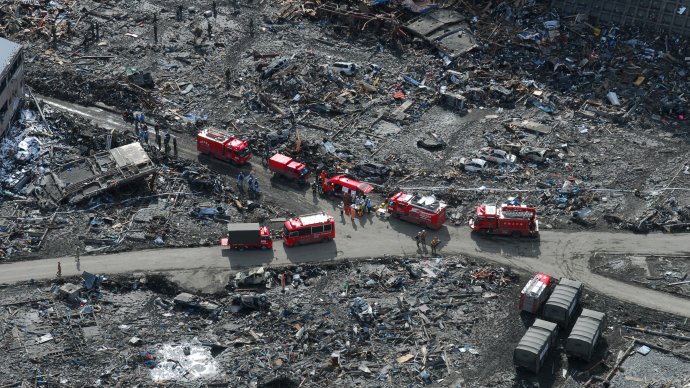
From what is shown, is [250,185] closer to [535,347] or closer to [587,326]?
[535,347]

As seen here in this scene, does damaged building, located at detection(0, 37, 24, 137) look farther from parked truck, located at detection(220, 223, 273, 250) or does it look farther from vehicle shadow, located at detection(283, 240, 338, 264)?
vehicle shadow, located at detection(283, 240, 338, 264)

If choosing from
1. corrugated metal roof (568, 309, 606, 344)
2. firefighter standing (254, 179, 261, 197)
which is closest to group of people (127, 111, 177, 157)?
firefighter standing (254, 179, 261, 197)

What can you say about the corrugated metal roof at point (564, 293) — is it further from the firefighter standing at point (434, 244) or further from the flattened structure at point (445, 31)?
the flattened structure at point (445, 31)

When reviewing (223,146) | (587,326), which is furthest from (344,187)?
(587,326)

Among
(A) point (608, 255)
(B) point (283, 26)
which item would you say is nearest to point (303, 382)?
(A) point (608, 255)

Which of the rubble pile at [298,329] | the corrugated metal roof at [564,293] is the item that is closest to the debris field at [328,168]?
the rubble pile at [298,329]

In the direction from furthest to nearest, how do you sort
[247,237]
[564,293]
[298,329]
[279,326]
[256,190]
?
[256,190] → [247,237] → [564,293] → [279,326] → [298,329]
